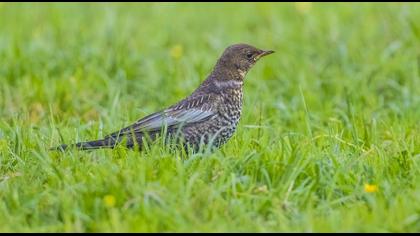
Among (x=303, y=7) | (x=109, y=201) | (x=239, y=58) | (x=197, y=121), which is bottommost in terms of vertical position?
(x=109, y=201)

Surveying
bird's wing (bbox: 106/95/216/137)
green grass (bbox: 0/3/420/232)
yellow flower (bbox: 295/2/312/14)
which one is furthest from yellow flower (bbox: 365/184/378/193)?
yellow flower (bbox: 295/2/312/14)

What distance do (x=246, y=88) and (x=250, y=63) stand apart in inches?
79.5

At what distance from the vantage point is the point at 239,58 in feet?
22.6

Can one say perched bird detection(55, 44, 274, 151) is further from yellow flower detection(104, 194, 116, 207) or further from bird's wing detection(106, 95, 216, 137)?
yellow flower detection(104, 194, 116, 207)

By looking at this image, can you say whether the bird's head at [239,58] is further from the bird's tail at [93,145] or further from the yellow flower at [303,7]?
the yellow flower at [303,7]

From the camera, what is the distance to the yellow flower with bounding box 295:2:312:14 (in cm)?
1116

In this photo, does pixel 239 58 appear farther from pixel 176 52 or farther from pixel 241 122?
pixel 176 52

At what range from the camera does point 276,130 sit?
6.99 metres

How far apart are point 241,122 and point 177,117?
2.59 ft

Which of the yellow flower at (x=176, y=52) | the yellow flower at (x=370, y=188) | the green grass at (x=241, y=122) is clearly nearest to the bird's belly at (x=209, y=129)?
the green grass at (x=241, y=122)

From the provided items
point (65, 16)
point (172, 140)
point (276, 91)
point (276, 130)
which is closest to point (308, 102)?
point (276, 91)

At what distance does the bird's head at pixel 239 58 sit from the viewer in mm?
6832

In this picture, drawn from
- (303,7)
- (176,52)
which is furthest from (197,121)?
(303,7)

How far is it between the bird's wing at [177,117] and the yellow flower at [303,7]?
4834mm
